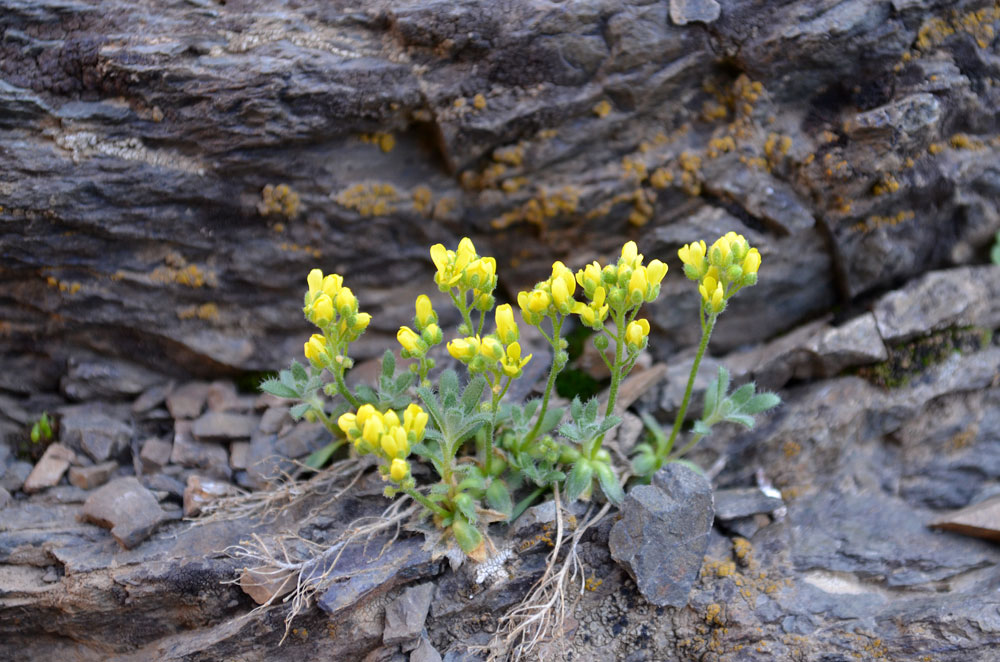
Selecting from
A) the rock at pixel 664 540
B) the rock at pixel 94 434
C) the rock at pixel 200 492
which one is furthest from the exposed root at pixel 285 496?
the rock at pixel 664 540

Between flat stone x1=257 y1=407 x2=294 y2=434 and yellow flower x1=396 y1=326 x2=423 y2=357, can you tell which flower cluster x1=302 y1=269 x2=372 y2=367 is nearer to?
yellow flower x1=396 y1=326 x2=423 y2=357

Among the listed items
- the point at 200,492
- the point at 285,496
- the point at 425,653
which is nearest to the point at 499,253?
the point at 285,496

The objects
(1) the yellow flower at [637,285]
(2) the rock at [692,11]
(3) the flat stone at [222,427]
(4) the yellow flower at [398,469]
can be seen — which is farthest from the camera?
(3) the flat stone at [222,427]

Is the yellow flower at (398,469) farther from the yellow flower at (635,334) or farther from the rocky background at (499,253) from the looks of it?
the yellow flower at (635,334)

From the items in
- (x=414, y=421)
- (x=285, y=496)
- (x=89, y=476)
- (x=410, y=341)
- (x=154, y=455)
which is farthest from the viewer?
(x=154, y=455)

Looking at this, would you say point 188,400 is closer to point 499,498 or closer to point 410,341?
point 410,341

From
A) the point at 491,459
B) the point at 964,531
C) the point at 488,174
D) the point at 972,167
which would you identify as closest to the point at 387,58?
the point at 488,174

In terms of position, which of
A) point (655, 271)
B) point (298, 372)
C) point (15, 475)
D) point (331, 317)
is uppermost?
point (655, 271)
